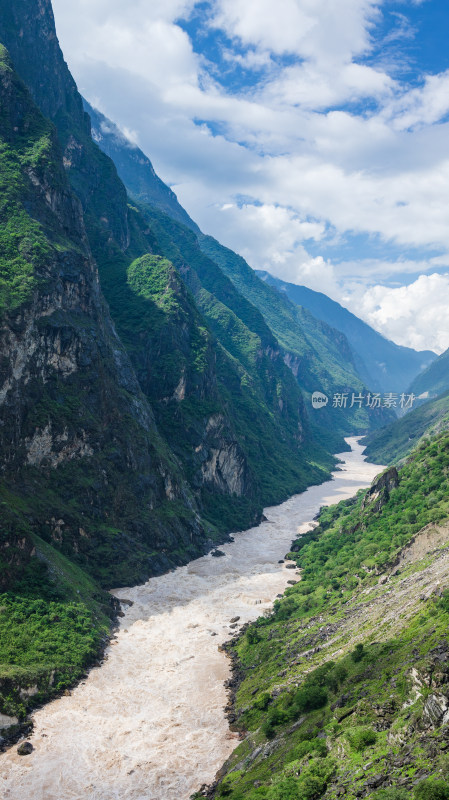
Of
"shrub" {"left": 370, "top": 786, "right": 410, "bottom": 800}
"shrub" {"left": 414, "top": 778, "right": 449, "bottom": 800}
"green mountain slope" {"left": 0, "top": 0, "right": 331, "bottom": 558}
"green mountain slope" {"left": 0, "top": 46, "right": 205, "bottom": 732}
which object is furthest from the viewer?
"green mountain slope" {"left": 0, "top": 0, "right": 331, "bottom": 558}

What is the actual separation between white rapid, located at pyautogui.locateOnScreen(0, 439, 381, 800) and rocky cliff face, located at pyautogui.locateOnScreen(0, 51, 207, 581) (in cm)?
1346

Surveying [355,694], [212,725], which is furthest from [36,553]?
[355,694]

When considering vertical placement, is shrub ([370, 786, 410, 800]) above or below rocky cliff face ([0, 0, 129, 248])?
below

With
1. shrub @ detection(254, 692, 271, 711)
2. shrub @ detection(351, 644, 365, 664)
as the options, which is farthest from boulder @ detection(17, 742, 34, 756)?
shrub @ detection(351, 644, 365, 664)

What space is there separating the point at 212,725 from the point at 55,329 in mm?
71533

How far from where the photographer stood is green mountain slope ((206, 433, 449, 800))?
2808cm

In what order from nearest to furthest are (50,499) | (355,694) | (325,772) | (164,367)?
(325,772), (355,694), (50,499), (164,367)

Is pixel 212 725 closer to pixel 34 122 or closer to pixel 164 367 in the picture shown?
pixel 164 367

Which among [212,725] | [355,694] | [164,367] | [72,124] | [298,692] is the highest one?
[72,124]

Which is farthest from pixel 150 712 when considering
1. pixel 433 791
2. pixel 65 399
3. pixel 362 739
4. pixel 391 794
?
pixel 65 399

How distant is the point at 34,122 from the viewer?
126562 mm

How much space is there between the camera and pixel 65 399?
10119 cm

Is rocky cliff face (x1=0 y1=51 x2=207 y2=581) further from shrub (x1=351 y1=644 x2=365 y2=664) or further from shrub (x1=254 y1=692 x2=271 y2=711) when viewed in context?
shrub (x1=351 y1=644 x2=365 y2=664)

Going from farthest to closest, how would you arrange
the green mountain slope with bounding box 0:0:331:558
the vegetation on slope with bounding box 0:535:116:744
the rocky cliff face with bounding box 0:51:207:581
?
the green mountain slope with bounding box 0:0:331:558 < the rocky cliff face with bounding box 0:51:207:581 < the vegetation on slope with bounding box 0:535:116:744
